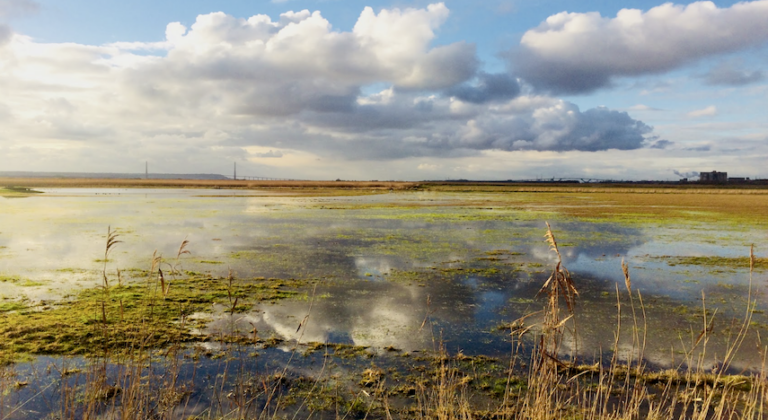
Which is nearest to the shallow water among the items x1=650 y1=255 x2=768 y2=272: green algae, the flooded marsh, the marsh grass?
the flooded marsh

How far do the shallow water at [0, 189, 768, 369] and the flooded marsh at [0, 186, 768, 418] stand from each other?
75 millimetres

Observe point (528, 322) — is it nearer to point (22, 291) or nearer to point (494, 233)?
point (22, 291)

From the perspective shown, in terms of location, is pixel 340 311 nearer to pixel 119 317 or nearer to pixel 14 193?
pixel 119 317

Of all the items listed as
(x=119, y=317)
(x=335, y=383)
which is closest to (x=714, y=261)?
(x=335, y=383)

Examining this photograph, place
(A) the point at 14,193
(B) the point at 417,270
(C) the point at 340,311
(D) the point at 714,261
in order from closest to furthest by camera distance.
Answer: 1. (C) the point at 340,311
2. (B) the point at 417,270
3. (D) the point at 714,261
4. (A) the point at 14,193

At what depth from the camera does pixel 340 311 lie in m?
10.4

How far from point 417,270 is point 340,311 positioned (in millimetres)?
5134

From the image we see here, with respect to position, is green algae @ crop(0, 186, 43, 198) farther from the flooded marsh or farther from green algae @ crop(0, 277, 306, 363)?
green algae @ crop(0, 277, 306, 363)

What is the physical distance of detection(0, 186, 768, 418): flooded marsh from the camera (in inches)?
252

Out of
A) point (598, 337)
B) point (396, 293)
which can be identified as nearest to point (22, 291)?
point (396, 293)

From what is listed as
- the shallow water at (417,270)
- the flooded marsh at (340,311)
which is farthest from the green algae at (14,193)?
the flooded marsh at (340,311)

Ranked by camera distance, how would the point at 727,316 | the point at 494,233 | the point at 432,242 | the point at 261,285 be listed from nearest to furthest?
the point at 727,316, the point at 261,285, the point at 432,242, the point at 494,233

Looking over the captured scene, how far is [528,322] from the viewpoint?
31.4ft

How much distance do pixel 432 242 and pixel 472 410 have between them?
626 inches
